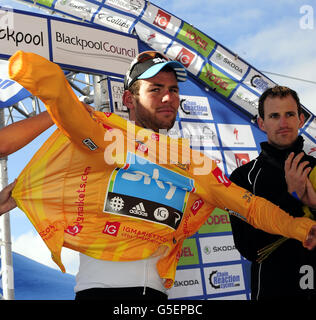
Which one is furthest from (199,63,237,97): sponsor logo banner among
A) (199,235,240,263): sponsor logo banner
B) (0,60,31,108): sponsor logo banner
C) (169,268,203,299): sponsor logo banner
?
(169,268,203,299): sponsor logo banner

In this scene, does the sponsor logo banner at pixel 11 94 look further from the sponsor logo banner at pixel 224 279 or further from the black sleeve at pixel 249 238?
the black sleeve at pixel 249 238

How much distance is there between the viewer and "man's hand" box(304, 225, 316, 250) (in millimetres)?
1450

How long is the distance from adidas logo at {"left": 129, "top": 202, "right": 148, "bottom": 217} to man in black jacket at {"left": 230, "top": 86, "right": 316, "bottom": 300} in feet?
2.21

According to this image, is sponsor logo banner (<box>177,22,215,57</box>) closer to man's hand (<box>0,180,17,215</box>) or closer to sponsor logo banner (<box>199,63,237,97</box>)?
sponsor logo banner (<box>199,63,237,97</box>)

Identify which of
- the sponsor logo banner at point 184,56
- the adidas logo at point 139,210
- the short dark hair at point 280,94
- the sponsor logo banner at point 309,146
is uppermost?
the sponsor logo banner at point 184,56

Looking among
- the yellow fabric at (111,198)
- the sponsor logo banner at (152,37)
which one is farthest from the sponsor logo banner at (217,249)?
the yellow fabric at (111,198)

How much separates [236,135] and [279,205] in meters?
2.70

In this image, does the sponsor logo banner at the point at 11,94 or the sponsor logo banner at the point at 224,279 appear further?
the sponsor logo banner at the point at 11,94

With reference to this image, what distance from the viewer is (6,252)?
14.8ft

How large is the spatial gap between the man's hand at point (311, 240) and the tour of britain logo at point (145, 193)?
48cm

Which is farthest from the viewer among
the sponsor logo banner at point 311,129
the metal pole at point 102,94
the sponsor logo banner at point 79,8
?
the sponsor logo banner at point 311,129

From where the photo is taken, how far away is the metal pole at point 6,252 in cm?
438

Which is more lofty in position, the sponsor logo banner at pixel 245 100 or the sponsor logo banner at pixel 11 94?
the sponsor logo banner at pixel 245 100

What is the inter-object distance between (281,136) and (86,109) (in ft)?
3.52
